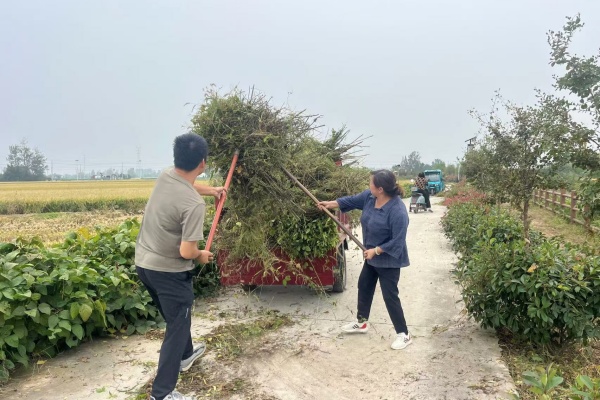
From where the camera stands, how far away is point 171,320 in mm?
3117

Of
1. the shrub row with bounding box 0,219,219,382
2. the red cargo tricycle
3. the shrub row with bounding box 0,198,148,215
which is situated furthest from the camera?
the shrub row with bounding box 0,198,148,215

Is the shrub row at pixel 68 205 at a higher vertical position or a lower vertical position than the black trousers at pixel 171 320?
lower

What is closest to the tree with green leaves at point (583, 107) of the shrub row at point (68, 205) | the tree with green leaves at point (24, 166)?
the shrub row at point (68, 205)

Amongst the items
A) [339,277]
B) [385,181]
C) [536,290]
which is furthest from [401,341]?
[339,277]

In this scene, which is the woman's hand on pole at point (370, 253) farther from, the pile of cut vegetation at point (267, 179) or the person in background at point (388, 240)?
the pile of cut vegetation at point (267, 179)

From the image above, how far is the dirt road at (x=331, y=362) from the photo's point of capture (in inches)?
132

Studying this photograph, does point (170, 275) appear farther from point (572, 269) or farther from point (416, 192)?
point (416, 192)

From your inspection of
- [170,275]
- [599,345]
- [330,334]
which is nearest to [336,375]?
[330,334]

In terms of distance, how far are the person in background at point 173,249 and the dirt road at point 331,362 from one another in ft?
2.09

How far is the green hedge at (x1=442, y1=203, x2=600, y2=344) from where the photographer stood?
362 centimetres

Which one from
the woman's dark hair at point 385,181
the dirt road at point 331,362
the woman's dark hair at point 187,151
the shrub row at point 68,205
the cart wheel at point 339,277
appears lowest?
the shrub row at point 68,205

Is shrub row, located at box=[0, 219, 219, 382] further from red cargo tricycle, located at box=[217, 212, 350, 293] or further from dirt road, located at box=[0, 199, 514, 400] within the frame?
red cargo tricycle, located at box=[217, 212, 350, 293]

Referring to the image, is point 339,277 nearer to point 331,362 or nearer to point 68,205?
point 331,362

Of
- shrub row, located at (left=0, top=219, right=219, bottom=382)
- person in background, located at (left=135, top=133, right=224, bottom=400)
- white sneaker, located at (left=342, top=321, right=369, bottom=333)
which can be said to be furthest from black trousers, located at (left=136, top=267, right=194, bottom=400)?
white sneaker, located at (left=342, top=321, right=369, bottom=333)
